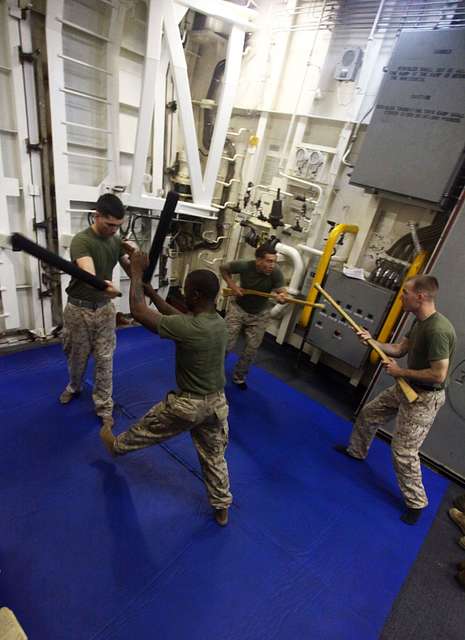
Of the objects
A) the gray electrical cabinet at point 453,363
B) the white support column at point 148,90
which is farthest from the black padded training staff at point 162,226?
the gray electrical cabinet at point 453,363

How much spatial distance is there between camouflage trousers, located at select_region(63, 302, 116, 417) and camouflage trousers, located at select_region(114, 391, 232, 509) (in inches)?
25.6

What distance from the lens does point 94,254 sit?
2607mm

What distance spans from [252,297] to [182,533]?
2299 millimetres

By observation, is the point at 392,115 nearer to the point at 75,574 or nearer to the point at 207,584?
the point at 207,584

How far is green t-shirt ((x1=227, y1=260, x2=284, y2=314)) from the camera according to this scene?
145 inches

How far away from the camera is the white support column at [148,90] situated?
3.33m

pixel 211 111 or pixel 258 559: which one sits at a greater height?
pixel 211 111

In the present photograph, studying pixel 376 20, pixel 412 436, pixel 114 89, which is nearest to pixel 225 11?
pixel 114 89

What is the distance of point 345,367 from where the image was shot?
181 inches

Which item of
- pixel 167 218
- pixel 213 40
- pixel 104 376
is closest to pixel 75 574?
pixel 104 376

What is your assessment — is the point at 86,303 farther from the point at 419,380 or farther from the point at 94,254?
the point at 419,380

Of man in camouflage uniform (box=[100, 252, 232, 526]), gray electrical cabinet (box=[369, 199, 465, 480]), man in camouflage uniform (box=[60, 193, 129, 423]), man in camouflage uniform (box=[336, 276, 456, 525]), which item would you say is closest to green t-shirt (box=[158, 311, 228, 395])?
man in camouflage uniform (box=[100, 252, 232, 526])

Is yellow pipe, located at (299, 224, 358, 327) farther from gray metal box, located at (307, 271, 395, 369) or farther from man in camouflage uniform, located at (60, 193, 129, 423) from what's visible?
man in camouflage uniform, located at (60, 193, 129, 423)

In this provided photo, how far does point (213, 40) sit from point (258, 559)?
6.01 m
